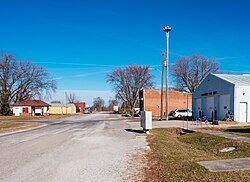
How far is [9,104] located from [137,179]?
65.6 m

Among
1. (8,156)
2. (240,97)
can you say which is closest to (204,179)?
(8,156)

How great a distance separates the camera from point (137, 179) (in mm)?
6184

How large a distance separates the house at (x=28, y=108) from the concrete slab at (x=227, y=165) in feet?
208

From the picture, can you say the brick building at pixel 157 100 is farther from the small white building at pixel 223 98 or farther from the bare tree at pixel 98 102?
the bare tree at pixel 98 102

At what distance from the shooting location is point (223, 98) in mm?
30219

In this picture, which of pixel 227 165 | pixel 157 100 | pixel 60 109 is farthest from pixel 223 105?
pixel 60 109

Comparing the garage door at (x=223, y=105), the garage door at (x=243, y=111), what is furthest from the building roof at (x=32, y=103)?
the garage door at (x=243, y=111)

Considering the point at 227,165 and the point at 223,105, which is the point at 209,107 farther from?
the point at 227,165

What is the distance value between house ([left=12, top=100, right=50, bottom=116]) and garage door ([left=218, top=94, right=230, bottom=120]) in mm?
49147

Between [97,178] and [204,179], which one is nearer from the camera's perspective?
[204,179]

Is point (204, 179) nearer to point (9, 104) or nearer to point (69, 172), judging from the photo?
point (69, 172)

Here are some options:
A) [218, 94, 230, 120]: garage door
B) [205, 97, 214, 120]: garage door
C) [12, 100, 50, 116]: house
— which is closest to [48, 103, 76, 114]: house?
[12, 100, 50, 116]: house

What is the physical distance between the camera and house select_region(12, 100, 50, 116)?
6488cm

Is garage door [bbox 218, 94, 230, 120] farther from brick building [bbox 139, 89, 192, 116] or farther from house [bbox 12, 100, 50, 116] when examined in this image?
house [bbox 12, 100, 50, 116]
